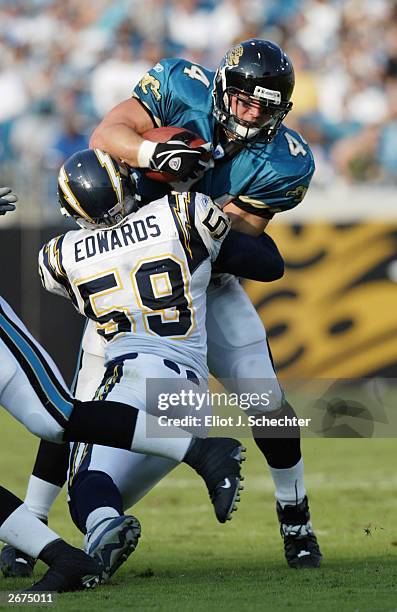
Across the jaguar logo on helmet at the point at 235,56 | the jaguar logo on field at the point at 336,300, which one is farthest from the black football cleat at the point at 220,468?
the jaguar logo on field at the point at 336,300

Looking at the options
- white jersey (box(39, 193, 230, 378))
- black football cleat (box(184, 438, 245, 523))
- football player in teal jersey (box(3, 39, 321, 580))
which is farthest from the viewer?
football player in teal jersey (box(3, 39, 321, 580))

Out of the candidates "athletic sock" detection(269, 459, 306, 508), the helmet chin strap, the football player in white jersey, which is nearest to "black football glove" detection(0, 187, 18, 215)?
the football player in white jersey

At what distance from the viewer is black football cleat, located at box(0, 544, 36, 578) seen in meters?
4.05

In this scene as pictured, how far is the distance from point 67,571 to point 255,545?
1.41 meters

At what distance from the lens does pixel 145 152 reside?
4109 millimetres

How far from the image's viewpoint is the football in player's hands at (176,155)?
4.07 metres

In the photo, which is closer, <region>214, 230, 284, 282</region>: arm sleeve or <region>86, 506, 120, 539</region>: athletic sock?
<region>86, 506, 120, 539</region>: athletic sock

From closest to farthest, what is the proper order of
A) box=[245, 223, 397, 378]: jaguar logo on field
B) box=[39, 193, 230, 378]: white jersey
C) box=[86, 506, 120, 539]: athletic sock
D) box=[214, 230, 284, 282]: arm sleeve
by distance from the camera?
box=[86, 506, 120, 539]: athletic sock → box=[39, 193, 230, 378]: white jersey → box=[214, 230, 284, 282]: arm sleeve → box=[245, 223, 397, 378]: jaguar logo on field

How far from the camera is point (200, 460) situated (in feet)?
11.0

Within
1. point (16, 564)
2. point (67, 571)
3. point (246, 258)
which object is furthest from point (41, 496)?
point (246, 258)

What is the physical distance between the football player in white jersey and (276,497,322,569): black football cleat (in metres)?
0.91

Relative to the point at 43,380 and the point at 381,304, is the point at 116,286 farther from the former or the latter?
the point at 381,304

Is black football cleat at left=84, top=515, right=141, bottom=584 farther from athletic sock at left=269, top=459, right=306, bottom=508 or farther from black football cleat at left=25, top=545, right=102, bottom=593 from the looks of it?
athletic sock at left=269, top=459, right=306, bottom=508

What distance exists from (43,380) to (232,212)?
4.14 feet
